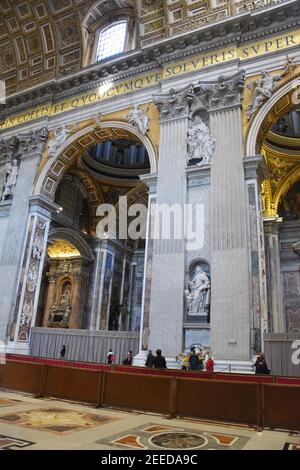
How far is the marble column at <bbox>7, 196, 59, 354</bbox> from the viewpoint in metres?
10.9

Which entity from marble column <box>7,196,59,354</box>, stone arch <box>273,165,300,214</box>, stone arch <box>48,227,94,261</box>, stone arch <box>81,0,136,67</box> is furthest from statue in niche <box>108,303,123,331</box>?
stone arch <box>81,0,136,67</box>

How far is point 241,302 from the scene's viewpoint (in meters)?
8.05

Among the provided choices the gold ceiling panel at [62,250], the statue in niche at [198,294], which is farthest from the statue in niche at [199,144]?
the gold ceiling panel at [62,250]

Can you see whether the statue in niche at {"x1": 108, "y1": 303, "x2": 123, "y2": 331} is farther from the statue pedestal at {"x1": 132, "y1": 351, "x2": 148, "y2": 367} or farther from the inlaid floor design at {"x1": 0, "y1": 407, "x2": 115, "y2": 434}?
the inlaid floor design at {"x1": 0, "y1": 407, "x2": 115, "y2": 434}

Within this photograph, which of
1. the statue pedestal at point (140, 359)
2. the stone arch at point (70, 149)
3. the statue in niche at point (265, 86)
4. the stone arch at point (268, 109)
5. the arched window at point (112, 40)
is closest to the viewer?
the statue pedestal at point (140, 359)

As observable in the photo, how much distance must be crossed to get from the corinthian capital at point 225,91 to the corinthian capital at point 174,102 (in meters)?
0.51

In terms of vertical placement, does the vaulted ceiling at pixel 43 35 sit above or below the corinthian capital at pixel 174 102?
above

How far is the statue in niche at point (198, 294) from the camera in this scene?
8.54 m

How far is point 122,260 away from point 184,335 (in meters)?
8.78

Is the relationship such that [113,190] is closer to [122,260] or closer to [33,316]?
[122,260]

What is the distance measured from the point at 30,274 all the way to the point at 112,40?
8.88m

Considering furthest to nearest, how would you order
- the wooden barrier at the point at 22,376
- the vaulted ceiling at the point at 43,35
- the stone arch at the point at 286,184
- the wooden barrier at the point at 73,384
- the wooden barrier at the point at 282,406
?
the stone arch at the point at 286,184
the vaulted ceiling at the point at 43,35
the wooden barrier at the point at 22,376
the wooden barrier at the point at 73,384
the wooden barrier at the point at 282,406

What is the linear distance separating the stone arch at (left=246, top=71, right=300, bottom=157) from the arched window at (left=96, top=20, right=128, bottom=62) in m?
6.26

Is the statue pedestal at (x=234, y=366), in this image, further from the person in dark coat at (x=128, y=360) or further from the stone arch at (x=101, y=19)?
the stone arch at (x=101, y=19)
